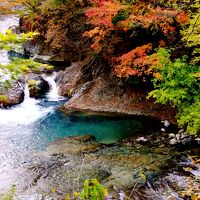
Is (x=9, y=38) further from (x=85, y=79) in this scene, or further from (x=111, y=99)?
(x=85, y=79)

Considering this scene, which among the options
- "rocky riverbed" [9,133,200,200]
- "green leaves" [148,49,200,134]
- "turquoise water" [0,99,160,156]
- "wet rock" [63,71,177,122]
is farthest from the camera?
"wet rock" [63,71,177,122]

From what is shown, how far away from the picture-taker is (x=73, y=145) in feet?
38.2

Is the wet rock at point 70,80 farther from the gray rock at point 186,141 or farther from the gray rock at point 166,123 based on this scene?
the gray rock at point 186,141

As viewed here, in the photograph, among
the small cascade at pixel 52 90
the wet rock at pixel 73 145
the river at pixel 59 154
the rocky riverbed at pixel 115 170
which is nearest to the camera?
the rocky riverbed at pixel 115 170

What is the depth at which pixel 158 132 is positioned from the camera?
12.9 m

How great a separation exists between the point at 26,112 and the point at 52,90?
3.24 meters

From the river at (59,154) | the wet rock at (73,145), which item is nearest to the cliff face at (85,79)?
the river at (59,154)

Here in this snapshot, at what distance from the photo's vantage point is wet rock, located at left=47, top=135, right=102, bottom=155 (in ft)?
36.4

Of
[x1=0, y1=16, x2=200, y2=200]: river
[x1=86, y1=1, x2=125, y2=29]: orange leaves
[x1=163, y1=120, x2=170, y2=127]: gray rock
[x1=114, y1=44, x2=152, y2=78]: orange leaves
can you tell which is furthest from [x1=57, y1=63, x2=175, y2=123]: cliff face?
[x1=86, y1=1, x2=125, y2=29]: orange leaves

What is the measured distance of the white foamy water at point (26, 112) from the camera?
15328 millimetres

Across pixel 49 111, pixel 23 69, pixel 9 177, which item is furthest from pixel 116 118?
pixel 23 69

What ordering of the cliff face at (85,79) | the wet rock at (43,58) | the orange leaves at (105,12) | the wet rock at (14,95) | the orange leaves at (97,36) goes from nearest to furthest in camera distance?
the orange leaves at (105,12) < the orange leaves at (97,36) < the cliff face at (85,79) < the wet rock at (14,95) < the wet rock at (43,58)

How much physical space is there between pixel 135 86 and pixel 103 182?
8585 mm

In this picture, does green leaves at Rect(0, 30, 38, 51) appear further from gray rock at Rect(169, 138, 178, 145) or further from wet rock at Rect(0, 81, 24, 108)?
wet rock at Rect(0, 81, 24, 108)
